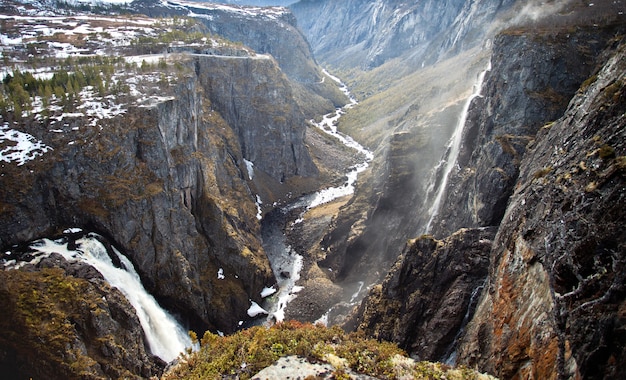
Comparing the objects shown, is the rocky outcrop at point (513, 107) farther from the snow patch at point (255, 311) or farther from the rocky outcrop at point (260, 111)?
the rocky outcrop at point (260, 111)

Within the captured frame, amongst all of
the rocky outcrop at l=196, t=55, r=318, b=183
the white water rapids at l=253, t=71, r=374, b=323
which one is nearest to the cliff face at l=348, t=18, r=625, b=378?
the white water rapids at l=253, t=71, r=374, b=323

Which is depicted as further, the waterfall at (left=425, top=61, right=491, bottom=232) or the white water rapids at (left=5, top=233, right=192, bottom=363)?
the waterfall at (left=425, top=61, right=491, bottom=232)

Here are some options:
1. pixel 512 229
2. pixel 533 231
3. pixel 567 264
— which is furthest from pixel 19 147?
pixel 567 264

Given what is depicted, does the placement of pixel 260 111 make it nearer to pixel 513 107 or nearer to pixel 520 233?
pixel 513 107

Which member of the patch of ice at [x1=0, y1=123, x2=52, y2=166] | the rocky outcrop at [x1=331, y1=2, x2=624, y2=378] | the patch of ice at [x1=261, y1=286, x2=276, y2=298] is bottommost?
the patch of ice at [x1=261, y1=286, x2=276, y2=298]

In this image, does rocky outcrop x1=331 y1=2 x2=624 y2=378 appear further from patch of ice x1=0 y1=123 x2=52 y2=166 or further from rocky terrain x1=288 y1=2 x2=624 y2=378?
patch of ice x1=0 y1=123 x2=52 y2=166

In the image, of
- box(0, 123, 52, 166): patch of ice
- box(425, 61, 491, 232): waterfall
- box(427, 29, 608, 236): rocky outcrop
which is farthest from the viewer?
box(425, 61, 491, 232): waterfall

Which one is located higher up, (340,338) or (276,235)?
(340,338)

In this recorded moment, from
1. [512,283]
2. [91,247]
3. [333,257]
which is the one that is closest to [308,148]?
[333,257]

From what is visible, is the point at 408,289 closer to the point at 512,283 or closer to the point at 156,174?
the point at 512,283

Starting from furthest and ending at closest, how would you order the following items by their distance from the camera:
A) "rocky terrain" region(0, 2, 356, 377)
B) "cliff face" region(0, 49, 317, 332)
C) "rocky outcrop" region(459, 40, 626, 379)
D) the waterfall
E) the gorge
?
the waterfall → "cliff face" region(0, 49, 317, 332) → "rocky terrain" region(0, 2, 356, 377) → the gorge → "rocky outcrop" region(459, 40, 626, 379)
